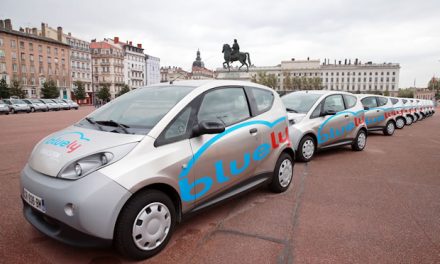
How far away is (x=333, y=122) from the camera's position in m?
7.09

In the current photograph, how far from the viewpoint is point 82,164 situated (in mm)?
2416

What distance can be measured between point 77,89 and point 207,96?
71.2m

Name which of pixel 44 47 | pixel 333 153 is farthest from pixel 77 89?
pixel 333 153

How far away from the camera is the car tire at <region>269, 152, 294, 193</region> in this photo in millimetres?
4398

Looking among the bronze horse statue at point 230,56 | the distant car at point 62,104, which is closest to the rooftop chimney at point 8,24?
the distant car at point 62,104

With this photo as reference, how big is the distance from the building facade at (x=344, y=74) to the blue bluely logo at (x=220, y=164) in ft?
414

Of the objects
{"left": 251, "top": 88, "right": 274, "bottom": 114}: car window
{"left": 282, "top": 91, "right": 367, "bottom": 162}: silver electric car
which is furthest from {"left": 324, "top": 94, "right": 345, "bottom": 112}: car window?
{"left": 251, "top": 88, "right": 274, "bottom": 114}: car window

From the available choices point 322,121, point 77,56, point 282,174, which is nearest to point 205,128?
point 282,174

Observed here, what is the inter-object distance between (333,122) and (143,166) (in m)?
5.73

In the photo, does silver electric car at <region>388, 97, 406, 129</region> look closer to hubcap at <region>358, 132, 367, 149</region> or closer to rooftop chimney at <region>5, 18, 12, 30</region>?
hubcap at <region>358, 132, 367, 149</region>

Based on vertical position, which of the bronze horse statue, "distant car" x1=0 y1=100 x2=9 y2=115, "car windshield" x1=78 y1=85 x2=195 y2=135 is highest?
the bronze horse statue

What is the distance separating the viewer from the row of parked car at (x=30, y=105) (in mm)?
29359

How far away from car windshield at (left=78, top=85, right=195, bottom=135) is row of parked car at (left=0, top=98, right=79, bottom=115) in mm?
31656

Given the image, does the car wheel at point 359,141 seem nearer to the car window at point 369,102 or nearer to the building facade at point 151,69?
the car window at point 369,102
